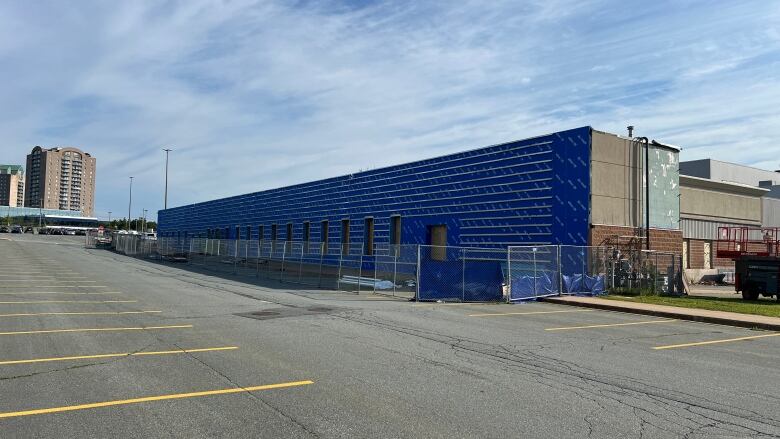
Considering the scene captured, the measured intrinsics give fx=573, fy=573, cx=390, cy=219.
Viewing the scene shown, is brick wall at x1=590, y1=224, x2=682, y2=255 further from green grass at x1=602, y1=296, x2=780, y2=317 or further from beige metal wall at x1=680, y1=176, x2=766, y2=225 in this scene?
beige metal wall at x1=680, y1=176, x2=766, y2=225

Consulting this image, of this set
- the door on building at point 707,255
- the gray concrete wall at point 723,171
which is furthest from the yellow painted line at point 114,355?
the gray concrete wall at point 723,171

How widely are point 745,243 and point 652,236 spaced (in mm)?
4954

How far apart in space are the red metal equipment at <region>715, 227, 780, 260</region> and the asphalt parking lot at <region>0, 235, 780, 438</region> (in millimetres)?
11658

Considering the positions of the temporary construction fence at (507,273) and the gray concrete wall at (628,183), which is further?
the gray concrete wall at (628,183)

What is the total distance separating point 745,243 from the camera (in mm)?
26594

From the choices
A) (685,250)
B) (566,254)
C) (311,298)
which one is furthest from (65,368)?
(685,250)

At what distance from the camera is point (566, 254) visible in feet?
71.8

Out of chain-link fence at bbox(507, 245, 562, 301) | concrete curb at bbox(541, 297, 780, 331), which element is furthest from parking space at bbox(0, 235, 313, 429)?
concrete curb at bbox(541, 297, 780, 331)

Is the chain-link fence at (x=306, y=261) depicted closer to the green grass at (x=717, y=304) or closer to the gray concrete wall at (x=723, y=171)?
the green grass at (x=717, y=304)

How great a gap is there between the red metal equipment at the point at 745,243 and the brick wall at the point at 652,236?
1.77m

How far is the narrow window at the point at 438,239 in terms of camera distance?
2986cm

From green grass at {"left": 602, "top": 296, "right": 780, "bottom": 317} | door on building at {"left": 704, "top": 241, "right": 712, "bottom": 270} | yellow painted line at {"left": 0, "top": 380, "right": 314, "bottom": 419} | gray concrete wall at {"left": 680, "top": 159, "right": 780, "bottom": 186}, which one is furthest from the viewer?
gray concrete wall at {"left": 680, "top": 159, "right": 780, "bottom": 186}

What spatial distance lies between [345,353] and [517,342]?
12.0 feet

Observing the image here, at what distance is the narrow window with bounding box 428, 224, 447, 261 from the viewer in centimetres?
2986
